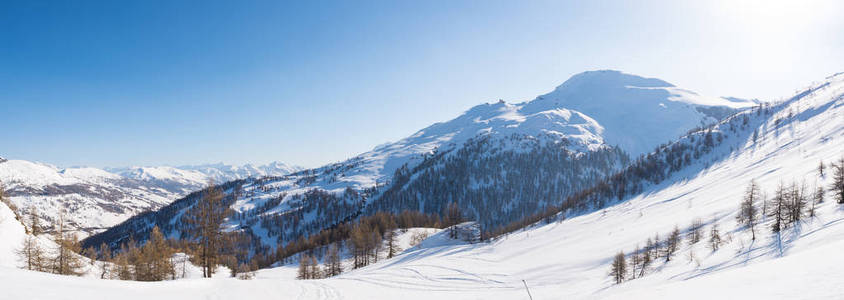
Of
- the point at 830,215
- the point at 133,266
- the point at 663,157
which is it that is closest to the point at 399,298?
the point at 830,215

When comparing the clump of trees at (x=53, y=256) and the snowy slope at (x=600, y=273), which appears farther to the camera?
the clump of trees at (x=53, y=256)

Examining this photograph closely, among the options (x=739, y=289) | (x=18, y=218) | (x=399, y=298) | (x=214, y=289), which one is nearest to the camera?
(x=739, y=289)

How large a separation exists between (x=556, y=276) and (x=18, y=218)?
2639 inches

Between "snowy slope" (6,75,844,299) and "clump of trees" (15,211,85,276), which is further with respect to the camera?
"clump of trees" (15,211,85,276)

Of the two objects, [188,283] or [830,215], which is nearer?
[188,283]

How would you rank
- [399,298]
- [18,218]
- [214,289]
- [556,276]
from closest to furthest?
1. [214,289]
2. [399,298]
3. [556,276]
4. [18,218]

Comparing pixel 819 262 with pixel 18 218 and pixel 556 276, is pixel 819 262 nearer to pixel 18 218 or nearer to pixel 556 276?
pixel 556 276

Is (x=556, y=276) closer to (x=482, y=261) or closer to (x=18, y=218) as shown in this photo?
(x=482, y=261)

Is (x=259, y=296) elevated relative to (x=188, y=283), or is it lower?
lower

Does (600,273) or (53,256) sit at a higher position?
(53,256)

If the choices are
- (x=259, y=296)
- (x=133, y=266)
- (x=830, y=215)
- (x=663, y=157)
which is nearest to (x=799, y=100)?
(x=663, y=157)

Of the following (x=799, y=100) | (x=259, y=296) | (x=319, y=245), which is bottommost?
(x=319, y=245)

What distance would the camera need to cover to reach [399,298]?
24.0 metres

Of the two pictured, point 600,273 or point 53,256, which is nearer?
point 600,273
